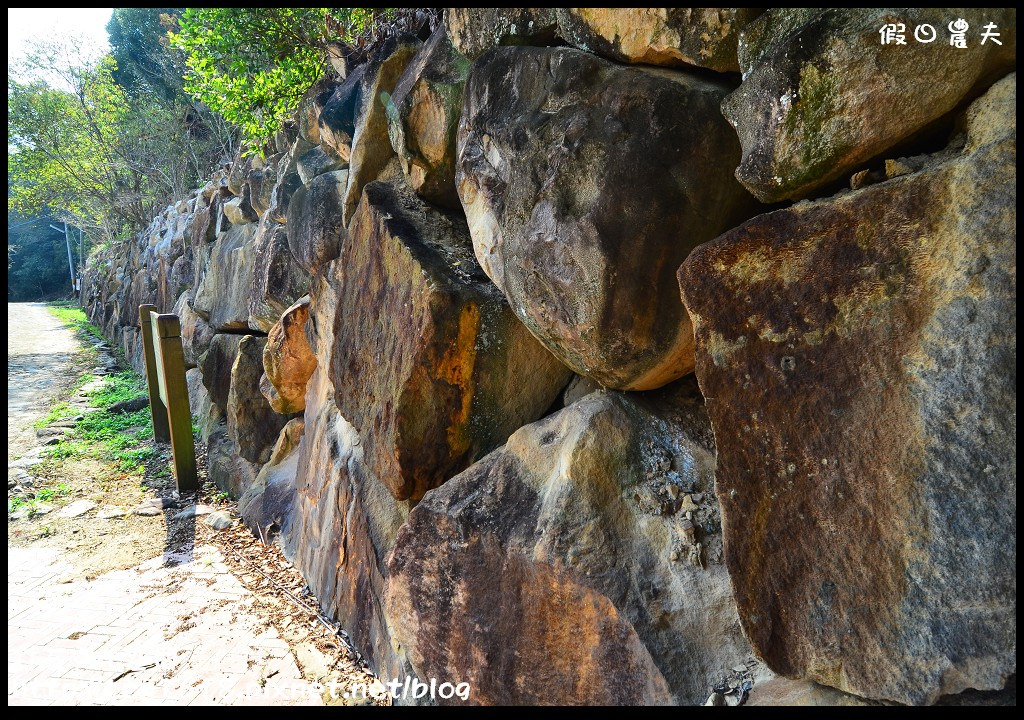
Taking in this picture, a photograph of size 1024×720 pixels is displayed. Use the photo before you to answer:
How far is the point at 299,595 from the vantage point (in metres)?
3.87

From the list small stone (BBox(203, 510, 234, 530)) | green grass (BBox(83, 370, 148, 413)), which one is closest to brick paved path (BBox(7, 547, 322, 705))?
small stone (BBox(203, 510, 234, 530))

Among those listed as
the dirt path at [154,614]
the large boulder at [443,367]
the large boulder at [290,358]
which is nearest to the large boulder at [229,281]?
the large boulder at [290,358]

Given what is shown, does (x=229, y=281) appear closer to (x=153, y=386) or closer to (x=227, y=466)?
(x=153, y=386)

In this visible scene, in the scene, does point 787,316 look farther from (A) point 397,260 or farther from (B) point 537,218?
(A) point 397,260

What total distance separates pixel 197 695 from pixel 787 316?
2898 mm

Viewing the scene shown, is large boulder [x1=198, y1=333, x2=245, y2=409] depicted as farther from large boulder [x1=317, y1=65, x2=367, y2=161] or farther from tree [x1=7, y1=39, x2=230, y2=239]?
tree [x1=7, y1=39, x2=230, y2=239]

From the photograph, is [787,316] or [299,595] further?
[299,595]

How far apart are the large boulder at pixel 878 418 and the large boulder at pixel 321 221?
3.01 metres

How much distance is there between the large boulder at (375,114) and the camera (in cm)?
356

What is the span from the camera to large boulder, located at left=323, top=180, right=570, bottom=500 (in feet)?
8.99

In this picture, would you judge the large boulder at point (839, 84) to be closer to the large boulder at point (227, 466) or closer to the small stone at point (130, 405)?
the large boulder at point (227, 466)

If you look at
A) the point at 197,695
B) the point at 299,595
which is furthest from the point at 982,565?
the point at 299,595

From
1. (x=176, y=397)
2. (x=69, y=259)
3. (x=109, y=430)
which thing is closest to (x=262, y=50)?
(x=176, y=397)
